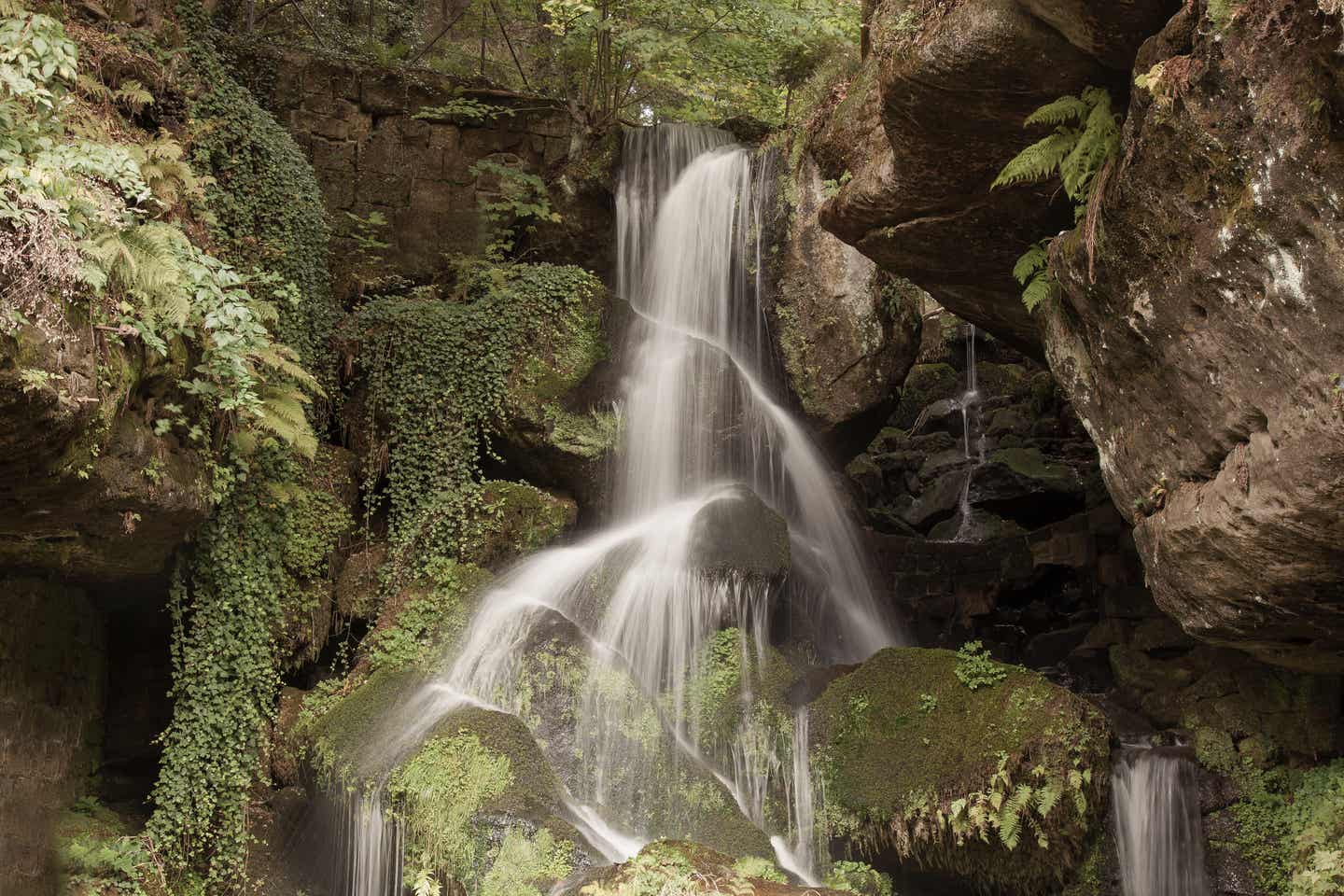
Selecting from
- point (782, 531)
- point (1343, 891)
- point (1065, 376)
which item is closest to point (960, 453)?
point (782, 531)

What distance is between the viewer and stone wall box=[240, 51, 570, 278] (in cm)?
1477

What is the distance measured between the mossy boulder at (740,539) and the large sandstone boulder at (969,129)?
281cm

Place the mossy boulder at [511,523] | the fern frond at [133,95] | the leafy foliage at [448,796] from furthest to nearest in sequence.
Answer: the mossy boulder at [511,523] < the fern frond at [133,95] < the leafy foliage at [448,796]

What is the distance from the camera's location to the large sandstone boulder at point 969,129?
21.5 ft

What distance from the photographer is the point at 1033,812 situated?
8.05 metres

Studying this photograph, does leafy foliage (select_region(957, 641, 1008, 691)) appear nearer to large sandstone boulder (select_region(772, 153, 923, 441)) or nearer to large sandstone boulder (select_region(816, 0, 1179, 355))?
large sandstone boulder (select_region(816, 0, 1179, 355))

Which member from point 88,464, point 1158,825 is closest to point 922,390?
point 1158,825

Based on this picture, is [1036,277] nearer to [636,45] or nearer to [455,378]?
[455,378]

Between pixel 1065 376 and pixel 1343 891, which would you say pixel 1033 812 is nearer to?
pixel 1343 891

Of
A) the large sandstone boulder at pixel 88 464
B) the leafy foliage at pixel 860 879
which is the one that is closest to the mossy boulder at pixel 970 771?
the leafy foliage at pixel 860 879

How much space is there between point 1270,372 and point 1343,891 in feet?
12.4

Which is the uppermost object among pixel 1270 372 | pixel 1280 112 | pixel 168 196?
pixel 168 196

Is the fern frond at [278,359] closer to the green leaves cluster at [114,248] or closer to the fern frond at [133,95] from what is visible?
the green leaves cluster at [114,248]

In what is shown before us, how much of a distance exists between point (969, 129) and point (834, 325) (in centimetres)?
538
